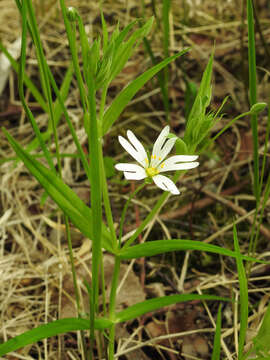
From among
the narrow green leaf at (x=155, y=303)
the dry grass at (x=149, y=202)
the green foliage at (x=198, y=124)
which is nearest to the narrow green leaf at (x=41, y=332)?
the narrow green leaf at (x=155, y=303)

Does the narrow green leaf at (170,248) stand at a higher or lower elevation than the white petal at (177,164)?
lower

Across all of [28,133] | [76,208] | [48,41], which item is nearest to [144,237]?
[76,208]

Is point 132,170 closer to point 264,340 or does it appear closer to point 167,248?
point 167,248

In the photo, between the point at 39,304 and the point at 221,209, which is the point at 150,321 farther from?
the point at 221,209

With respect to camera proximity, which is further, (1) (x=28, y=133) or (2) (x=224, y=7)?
(2) (x=224, y=7)

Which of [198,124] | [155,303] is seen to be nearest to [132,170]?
[198,124]

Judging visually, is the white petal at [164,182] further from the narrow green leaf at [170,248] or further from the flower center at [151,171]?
the narrow green leaf at [170,248]
